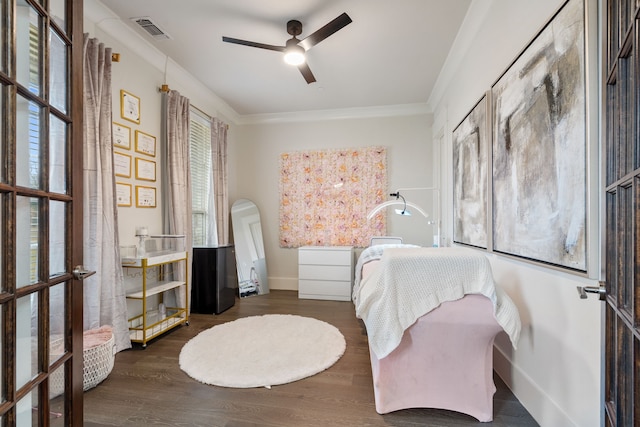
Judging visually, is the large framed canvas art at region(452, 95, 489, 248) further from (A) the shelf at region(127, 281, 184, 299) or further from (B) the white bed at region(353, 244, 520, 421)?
(A) the shelf at region(127, 281, 184, 299)

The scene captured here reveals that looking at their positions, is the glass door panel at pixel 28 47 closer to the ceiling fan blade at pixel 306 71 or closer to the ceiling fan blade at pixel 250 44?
the ceiling fan blade at pixel 250 44

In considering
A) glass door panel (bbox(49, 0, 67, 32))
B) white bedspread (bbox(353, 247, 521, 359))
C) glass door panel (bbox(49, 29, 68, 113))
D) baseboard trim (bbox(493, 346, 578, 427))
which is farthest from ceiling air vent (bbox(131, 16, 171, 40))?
baseboard trim (bbox(493, 346, 578, 427))

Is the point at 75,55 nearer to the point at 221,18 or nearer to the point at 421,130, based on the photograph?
the point at 221,18

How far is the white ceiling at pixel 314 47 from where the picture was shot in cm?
217

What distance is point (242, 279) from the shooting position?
4039 mm

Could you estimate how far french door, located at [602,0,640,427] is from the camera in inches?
23.5

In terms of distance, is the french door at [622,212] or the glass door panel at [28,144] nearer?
the french door at [622,212]

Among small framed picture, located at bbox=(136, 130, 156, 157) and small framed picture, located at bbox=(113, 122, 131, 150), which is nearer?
small framed picture, located at bbox=(113, 122, 131, 150)

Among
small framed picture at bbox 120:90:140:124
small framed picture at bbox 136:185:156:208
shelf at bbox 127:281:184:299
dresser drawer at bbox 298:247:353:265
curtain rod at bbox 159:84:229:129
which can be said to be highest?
curtain rod at bbox 159:84:229:129

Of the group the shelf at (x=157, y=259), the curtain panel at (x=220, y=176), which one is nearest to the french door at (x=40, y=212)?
the shelf at (x=157, y=259)

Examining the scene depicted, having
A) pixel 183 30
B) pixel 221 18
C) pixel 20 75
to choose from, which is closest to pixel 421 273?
pixel 20 75

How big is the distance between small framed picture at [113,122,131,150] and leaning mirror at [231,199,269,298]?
1.86 metres

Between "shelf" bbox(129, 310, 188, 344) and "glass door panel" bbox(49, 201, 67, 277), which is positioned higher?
"glass door panel" bbox(49, 201, 67, 277)

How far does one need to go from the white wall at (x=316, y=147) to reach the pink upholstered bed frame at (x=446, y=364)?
2.74m
